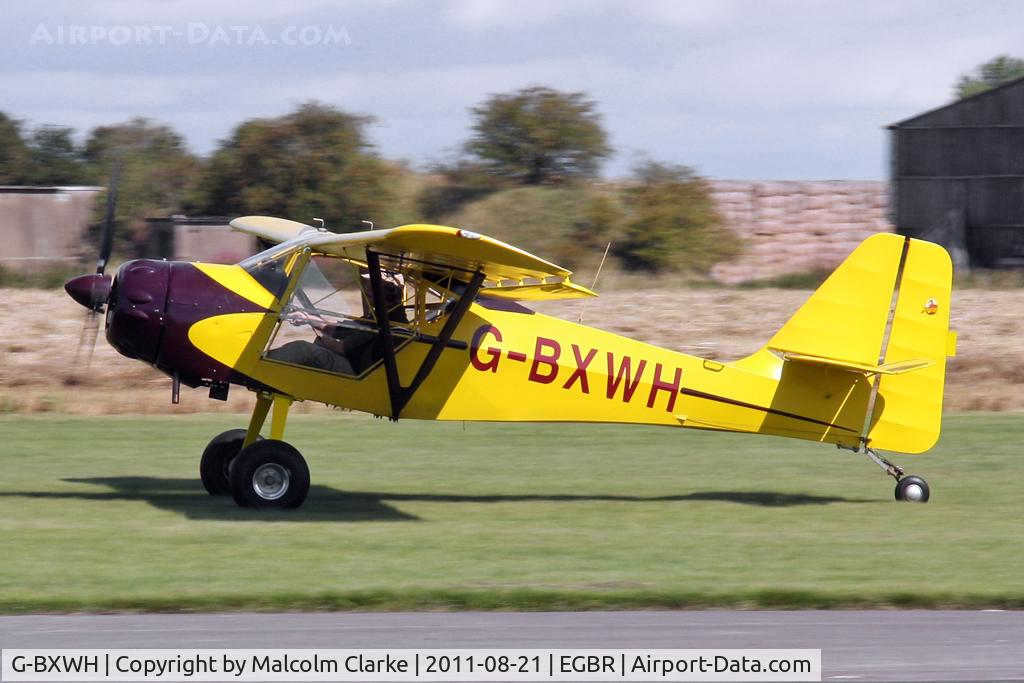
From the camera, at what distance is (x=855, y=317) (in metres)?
12.6

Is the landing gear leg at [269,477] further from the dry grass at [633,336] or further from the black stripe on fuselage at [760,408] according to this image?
the dry grass at [633,336]

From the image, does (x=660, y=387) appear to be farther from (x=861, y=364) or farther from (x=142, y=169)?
(x=142, y=169)

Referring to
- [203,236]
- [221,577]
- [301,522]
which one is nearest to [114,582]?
[221,577]

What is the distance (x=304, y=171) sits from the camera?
4056 centimetres

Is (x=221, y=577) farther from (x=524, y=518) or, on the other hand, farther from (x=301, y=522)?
(x=524, y=518)

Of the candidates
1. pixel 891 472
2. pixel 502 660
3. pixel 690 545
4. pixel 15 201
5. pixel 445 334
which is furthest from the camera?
pixel 15 201

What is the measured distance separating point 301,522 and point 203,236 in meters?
24.5

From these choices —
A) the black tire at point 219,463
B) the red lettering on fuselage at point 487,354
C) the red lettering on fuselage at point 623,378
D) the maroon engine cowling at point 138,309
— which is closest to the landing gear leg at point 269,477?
the black tire at point 219,463

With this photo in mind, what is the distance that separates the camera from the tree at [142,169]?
141ft

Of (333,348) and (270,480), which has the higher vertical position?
(333,348)

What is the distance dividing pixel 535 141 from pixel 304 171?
10.9m

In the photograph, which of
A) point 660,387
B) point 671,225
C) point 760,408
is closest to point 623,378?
point 660,387

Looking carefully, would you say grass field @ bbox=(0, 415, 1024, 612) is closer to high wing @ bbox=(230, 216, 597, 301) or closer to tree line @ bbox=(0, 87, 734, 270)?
high wing @ bbox=(230, 216, 597, 301)

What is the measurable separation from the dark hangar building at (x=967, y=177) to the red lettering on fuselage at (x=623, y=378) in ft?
105
